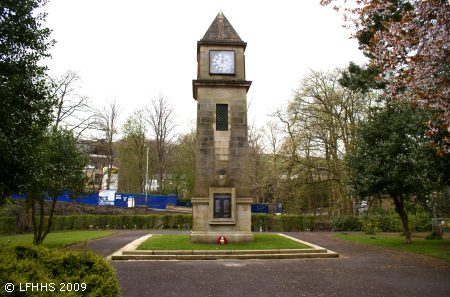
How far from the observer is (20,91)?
747cm

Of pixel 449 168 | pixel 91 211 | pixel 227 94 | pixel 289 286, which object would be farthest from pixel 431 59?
pixel 91 211

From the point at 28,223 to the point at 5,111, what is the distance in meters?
20.8

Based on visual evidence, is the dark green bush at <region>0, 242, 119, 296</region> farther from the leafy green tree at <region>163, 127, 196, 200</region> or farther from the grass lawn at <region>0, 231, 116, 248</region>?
the leafy green tree at <region>163, 127, 196, 200</region>

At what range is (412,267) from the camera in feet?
31.8

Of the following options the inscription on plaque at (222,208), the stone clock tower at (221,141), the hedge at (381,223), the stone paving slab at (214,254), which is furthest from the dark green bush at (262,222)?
the stone paving slab at (214,254)

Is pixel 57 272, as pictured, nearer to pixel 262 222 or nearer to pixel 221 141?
pixel 221 141

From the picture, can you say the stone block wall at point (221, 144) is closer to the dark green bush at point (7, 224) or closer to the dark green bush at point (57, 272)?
the dark green bush at point (57, 272)

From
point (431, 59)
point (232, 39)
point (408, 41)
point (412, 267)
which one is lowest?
point (412, 267)

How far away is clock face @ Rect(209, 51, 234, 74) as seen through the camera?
49.3 ft

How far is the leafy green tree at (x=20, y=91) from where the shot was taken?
689 centimetres

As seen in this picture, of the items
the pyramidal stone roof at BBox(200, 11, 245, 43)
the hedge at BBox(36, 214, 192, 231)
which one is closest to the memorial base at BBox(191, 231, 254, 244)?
the pyramidal stone roof at BBox(200, 11, 245, 43)

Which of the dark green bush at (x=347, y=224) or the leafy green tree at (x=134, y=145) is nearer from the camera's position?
the dark green bush at (x=347, y=224)

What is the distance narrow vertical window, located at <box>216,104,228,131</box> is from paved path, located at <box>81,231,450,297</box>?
652 centimetres

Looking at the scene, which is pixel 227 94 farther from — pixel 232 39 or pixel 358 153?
pixel 358 153
